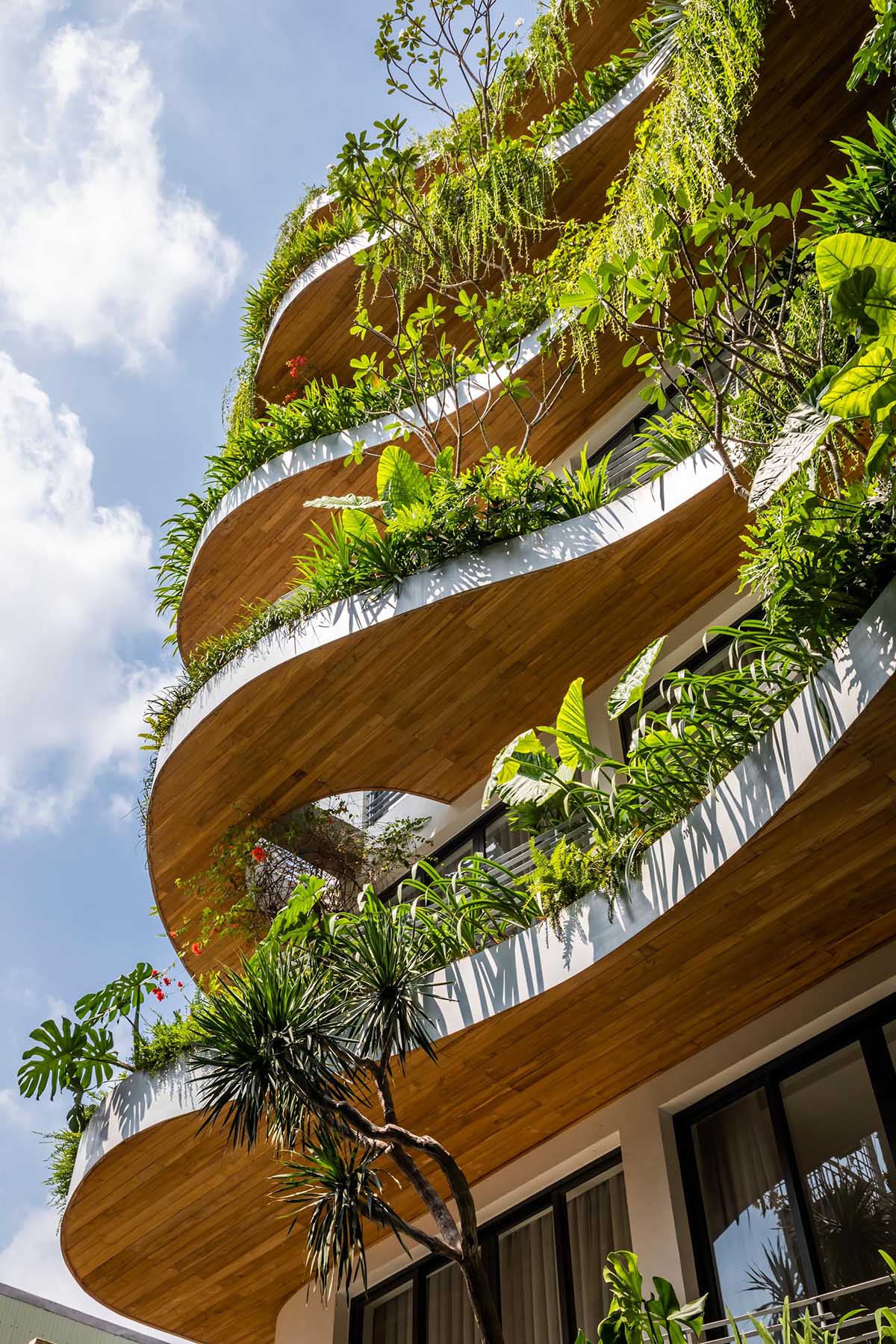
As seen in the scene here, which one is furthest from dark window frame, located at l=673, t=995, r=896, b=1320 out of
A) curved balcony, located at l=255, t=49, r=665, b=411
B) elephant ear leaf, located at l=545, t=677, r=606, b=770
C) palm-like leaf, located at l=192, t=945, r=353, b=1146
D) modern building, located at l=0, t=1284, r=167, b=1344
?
modern building, located at l=0, t=1284, r=167, b=1344

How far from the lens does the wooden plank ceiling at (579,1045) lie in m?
5.38

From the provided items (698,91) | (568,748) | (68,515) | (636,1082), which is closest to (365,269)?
(698,91)

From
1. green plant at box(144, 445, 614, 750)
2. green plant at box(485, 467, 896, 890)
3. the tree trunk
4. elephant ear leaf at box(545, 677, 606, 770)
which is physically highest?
green plant at box(144, 445, 614, 750)

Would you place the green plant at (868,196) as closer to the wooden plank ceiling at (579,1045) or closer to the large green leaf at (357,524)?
the wooden plank ceiling at (579,1045)

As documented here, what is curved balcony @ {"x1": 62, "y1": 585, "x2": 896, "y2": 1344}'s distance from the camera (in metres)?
5.07

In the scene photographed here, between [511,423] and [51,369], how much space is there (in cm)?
665

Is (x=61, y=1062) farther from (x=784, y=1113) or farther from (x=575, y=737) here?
(x=784, y=1113)

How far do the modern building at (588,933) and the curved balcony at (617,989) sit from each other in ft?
0.07

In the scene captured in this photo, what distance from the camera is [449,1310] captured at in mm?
8008

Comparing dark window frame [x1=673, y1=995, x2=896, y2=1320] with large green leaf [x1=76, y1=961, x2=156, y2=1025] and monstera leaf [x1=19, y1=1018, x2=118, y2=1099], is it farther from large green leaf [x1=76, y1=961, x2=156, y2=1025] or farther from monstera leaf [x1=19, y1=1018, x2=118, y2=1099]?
monstera leaf [x1=19, y1=1018, x2=118, y2=1099]

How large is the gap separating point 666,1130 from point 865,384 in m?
4.69

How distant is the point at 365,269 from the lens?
39.4 feet

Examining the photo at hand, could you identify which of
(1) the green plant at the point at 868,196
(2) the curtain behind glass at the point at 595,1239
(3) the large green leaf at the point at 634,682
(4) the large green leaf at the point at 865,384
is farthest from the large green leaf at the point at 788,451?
(2) the curtain behind glass at the point at 595,1239

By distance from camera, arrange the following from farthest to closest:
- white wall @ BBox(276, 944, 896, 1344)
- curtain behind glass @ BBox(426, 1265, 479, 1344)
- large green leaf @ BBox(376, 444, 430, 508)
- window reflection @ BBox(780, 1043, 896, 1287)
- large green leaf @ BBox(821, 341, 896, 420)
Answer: large green leaf @ BBox(376, 444, 430, 508), curtain behind glass @ BBox(426, 1265, 479, 1344), white wall @ BBox(276, 944, 896, 1344), window reflection @ BBox(780, 1043, 896, 1287), large green leaf @ BBox(821, 341, 896, 420)
